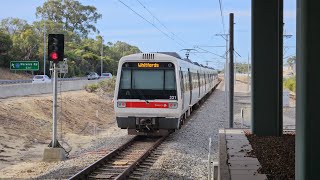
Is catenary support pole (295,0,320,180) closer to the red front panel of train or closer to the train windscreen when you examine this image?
the red front panel of train

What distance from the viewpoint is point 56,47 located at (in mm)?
14211

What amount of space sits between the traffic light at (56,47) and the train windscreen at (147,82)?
300 cm

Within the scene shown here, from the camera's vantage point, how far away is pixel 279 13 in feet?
43.0

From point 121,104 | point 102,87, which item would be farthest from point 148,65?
point 102,87

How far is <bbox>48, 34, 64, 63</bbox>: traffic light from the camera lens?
14141mm

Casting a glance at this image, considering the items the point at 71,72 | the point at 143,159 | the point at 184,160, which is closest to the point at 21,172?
the point at 143,159

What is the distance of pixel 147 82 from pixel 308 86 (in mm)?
11622

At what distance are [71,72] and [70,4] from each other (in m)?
17.2

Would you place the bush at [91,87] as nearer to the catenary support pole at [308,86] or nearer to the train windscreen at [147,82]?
the train windscreen at [147,82]

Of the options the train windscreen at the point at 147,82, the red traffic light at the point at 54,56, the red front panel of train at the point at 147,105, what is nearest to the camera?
the red traffic light at the point at 54,56

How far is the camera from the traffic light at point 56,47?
1414cm

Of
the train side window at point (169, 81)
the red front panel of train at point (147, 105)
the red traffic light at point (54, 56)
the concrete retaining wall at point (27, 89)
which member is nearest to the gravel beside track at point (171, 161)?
the red front panel of train at point (147, 105)

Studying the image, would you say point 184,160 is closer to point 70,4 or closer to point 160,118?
point 160,118

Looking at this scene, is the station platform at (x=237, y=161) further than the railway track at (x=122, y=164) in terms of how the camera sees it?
No
